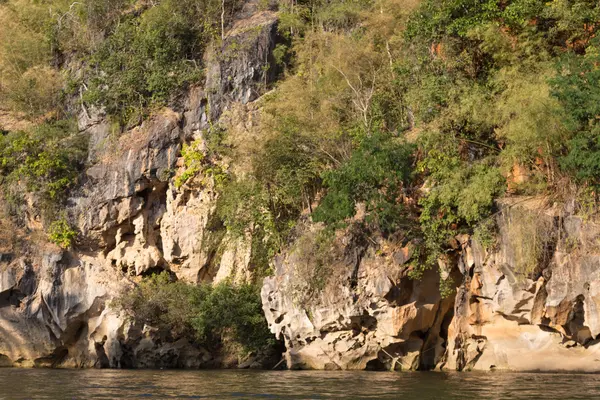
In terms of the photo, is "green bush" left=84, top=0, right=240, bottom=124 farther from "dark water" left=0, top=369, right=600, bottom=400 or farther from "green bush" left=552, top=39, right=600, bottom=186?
"green bush" left=552, top=39, right=600, bottom=186

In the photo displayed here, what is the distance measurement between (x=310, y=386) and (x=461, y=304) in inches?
322

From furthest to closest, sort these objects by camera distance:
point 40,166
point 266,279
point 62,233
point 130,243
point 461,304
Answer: point 130,243 < point 40,166 < point 62,233 < point 266,279 < point 461,304

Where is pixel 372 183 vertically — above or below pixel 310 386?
above

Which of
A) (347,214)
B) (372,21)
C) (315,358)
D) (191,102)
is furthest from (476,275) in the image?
(191,102)

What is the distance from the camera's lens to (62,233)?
33594 millimetres

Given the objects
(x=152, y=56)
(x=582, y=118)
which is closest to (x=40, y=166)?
(x=152, y=56)

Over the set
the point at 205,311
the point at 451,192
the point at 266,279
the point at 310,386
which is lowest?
the point at 205,311

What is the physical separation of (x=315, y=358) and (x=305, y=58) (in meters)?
14.5

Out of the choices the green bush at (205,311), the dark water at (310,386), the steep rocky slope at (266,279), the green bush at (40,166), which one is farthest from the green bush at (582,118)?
the green bush at (40,166)

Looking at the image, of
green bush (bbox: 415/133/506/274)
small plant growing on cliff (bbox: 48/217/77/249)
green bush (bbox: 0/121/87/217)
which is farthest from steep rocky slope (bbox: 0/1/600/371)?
green bush (bbox: 0/121/87/217)

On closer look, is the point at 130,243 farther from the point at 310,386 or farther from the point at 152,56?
the point at 310,386

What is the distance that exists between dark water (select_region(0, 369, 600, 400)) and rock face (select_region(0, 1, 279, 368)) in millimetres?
7151

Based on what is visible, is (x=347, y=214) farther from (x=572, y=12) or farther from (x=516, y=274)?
(x=572, y=12)

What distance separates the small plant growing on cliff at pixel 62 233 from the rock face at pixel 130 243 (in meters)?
0.42
